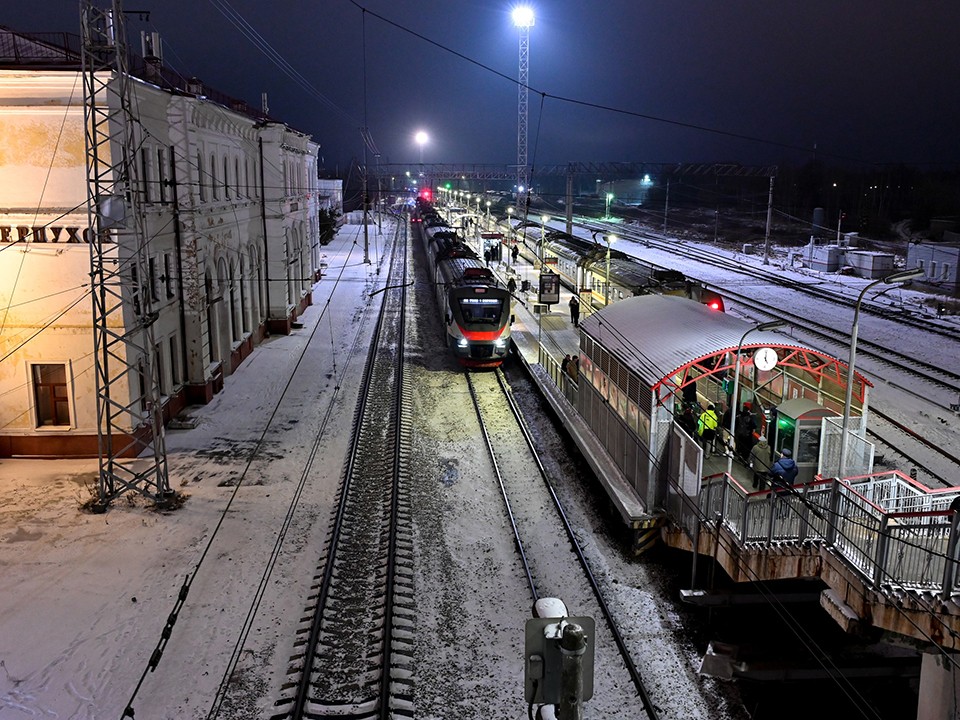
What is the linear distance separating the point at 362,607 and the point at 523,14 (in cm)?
4771

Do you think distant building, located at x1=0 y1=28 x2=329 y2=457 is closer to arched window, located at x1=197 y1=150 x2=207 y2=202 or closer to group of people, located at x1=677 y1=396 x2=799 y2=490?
arched window, located at x1=197 y1=150 x2=207 y2=202

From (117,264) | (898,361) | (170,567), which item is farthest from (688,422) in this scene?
(898,361)

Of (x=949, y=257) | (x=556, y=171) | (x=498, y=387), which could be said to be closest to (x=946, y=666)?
(x=498, y=387)

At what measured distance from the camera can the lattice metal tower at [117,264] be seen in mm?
14602

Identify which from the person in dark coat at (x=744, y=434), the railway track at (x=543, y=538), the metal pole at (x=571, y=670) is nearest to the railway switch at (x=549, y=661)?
the metal pole at (x=571, y=670)

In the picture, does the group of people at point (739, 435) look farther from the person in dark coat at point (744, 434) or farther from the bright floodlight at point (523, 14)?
the bright floodlight at point (523, 14)

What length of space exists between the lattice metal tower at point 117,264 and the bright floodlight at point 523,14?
3765cm

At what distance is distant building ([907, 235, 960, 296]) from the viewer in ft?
139

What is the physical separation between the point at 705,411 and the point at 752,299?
26017 millimetres

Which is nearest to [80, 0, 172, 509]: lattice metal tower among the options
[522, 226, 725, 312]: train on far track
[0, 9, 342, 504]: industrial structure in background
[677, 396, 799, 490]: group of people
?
[0, 9, 342, 504]: industrial structure in background

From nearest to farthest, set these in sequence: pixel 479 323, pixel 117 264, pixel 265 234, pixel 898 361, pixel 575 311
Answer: pixel 117 264 < pixel 479 323 < pixel 898 361 < pixel 265 234 < pixel 575 311

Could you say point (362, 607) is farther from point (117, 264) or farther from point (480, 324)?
point (480, 324)

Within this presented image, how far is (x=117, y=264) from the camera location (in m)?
17.0

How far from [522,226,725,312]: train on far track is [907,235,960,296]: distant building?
1659 cm
